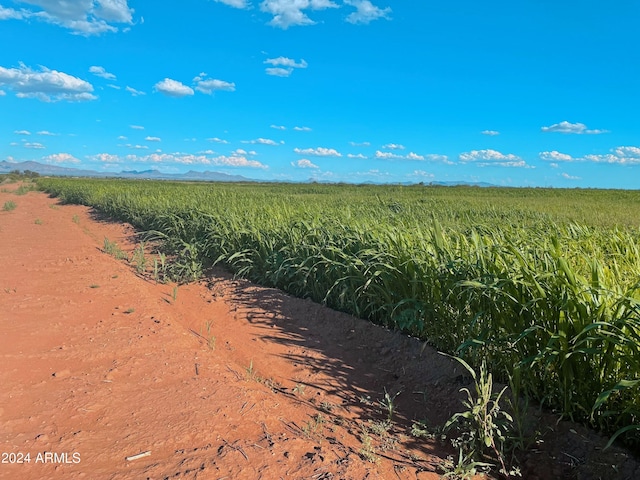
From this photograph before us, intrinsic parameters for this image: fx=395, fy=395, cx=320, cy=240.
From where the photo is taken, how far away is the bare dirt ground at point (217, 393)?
1.94 metres

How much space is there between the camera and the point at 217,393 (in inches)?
101

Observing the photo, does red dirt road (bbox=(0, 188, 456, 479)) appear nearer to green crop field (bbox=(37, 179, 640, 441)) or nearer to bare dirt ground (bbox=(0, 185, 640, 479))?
bare dirt ground (bbox=(0, 185, 640, 479))

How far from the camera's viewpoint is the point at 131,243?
9383 mm

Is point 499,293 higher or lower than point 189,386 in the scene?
higher

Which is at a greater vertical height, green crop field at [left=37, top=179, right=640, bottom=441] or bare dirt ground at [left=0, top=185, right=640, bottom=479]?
green crop field at [left=37, top=179, right=640, bottom=441]

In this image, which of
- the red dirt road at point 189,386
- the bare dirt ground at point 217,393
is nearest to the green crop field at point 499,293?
the bare dirt ground at point 217,393

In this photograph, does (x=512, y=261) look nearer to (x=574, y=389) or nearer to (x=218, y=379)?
(x=574, y=389)

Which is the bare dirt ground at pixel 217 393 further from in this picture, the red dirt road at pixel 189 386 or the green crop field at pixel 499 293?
the green crop field at pixel 499 293

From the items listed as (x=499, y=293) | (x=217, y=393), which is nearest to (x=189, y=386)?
(x=217, y=393)

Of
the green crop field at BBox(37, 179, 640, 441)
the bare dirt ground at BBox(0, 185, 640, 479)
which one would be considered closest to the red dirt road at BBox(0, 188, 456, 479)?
the bare dirt ground at BBox(0, 185, 640, 479)

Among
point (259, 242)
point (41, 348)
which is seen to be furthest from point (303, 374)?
point (259, 242)

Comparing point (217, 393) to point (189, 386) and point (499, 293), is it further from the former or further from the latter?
point (499, 293)

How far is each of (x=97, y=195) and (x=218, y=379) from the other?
17.8 metres

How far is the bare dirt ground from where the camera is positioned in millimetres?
1942
